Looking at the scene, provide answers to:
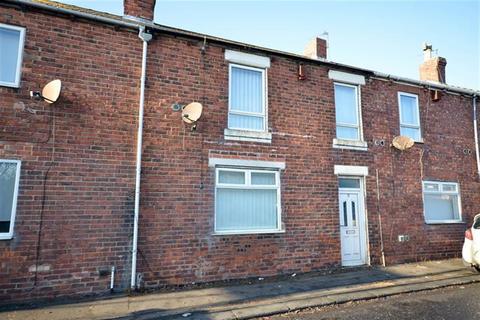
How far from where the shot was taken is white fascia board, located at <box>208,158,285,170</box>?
7.55m

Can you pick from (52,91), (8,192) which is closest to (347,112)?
(52,91)

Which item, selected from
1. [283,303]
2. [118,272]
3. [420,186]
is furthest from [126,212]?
[420,186]

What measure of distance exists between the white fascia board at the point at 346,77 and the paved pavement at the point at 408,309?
604 cm

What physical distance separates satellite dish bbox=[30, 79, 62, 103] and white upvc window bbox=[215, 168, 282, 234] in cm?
374

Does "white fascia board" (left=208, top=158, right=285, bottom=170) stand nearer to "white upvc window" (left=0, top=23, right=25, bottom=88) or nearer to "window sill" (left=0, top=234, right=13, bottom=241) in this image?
"window sill" (left=0, top=234, right=13, bottom=241)

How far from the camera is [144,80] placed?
721 centimetres

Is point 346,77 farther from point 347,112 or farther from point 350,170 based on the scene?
point 350,170

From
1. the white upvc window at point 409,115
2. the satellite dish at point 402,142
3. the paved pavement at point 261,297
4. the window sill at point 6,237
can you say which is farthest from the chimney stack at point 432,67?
the window sill at point 6,237

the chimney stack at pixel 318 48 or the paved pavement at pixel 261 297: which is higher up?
the chimney stack at pixel 318 48

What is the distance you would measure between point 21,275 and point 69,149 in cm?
252

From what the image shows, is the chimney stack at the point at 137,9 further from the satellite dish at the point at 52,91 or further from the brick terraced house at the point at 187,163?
the satellite dish at the point at 52,91

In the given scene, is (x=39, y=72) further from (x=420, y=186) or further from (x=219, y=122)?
(x=420, y=186)

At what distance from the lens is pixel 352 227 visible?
8.87m

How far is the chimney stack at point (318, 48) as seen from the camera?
10.3 metres
